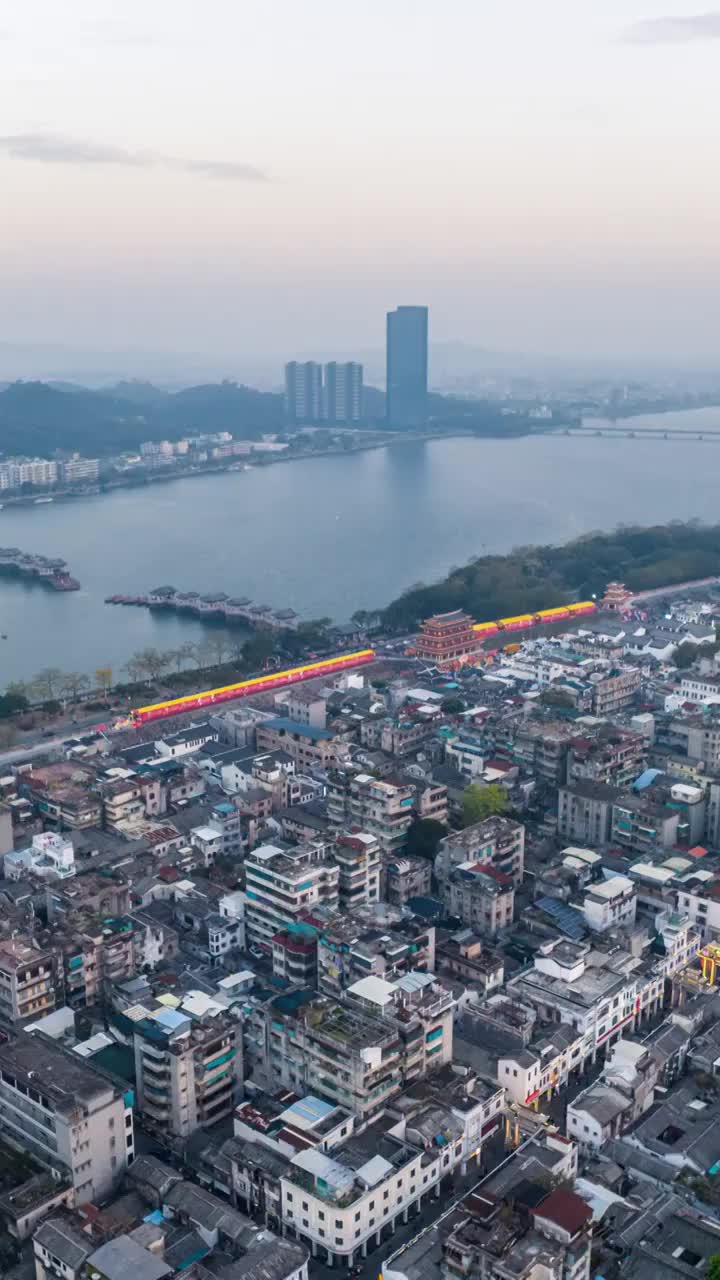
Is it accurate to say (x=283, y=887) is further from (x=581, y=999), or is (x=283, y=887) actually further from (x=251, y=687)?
(x=251, y=687)

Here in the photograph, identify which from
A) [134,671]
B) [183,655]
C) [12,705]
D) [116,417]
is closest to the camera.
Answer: [12,705]

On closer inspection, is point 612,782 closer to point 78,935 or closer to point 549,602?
point 78,935

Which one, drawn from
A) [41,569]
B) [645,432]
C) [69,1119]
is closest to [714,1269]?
[69,1119]

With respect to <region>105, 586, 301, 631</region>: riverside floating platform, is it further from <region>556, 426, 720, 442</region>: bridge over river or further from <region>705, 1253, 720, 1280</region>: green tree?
<region>556, 426, 720, 442</region>: bridge over river

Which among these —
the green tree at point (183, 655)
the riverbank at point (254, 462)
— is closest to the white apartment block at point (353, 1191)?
the green tree at point (183, 655)

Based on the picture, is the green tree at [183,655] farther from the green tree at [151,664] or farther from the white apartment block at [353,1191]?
the white apartment block at [353,1191]
